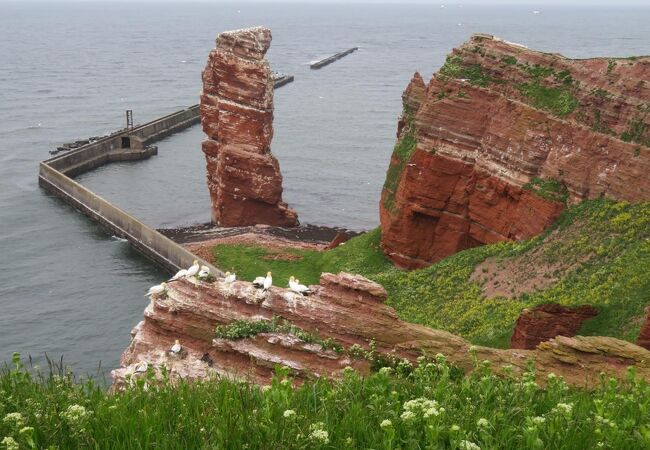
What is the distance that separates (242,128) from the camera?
68.6m

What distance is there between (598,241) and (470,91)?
12.9 m

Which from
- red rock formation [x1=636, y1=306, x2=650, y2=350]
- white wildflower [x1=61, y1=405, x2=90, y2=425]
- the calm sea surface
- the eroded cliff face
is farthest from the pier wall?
white wildflower [x1=61, y1=405, x2=90, y2=425]

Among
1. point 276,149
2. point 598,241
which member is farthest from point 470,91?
point 276,149

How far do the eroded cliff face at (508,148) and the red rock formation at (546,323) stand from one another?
9.83 meters

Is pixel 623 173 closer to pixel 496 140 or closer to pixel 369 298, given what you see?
pixel 496 140

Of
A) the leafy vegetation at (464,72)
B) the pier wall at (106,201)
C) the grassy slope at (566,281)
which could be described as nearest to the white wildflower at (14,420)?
the grassy slope at (566,281)

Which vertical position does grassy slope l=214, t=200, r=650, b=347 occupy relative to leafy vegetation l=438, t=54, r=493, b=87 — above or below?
below

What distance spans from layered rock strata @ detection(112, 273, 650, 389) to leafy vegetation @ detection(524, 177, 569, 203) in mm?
20832

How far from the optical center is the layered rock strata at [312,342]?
66.8 ft

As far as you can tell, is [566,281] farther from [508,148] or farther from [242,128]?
[242,128]

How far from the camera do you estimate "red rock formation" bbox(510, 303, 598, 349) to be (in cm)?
3066

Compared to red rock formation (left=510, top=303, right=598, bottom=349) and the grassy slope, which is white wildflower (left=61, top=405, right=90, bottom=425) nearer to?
red rock formation (left=510, top=303, right=598, bottom=349)

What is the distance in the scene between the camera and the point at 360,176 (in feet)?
321

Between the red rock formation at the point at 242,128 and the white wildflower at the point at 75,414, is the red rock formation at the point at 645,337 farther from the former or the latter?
the red rock formation at the point at 242,128
